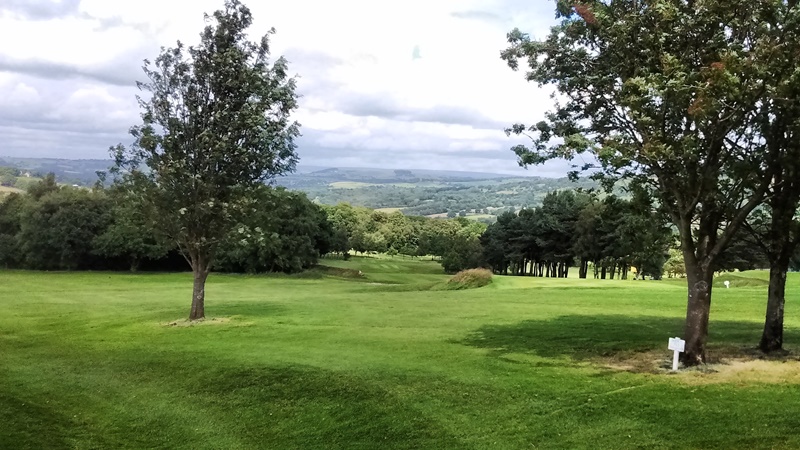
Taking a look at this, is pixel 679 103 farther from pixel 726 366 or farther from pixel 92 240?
pixel 92 240

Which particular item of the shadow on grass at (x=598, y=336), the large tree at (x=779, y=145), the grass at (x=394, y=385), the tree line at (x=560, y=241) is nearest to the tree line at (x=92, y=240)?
the tree line at (x=560, y=241)

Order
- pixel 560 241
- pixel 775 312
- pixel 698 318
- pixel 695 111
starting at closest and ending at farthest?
pixel 695 111 < pixel 698 318 < pixel 775 312 < pixel 560 241

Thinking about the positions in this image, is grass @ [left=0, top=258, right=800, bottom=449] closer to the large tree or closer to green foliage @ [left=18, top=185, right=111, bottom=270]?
the large tree

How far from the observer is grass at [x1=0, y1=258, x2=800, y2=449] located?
13.2 metres

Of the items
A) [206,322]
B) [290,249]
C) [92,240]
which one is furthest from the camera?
[290,249]

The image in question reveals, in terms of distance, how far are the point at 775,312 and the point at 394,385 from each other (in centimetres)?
1085

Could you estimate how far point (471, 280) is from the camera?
164 feet

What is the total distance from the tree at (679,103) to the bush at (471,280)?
31287 millimetres

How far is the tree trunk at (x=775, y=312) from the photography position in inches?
704

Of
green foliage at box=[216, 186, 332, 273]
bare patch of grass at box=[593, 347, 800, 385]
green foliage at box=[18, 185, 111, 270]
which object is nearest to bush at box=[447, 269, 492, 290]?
green foliage at box=[216, 186, 332, 273]

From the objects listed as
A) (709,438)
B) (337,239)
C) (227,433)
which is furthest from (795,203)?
(337,239)

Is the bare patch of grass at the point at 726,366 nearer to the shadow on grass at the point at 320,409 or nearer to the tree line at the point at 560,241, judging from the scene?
the shadow on grass at the point at 320,409

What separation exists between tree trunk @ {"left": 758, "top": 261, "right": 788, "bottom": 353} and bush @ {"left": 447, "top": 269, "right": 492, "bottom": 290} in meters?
31.2

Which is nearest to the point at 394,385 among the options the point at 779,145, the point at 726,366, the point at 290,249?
the point at 726,366
